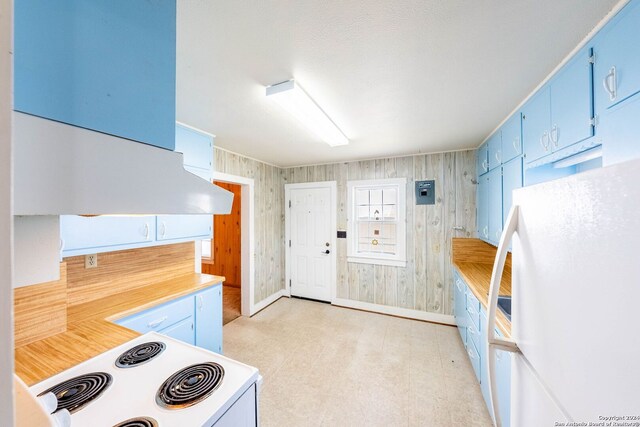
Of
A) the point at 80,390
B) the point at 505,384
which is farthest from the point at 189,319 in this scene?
the point at 505,384

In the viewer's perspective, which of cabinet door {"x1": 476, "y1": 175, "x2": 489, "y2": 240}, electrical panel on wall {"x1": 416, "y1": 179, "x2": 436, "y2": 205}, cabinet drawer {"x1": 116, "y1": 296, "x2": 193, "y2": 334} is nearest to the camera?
cabinet drawer {"x1": 116, "y1": 296, "x2": 193, "y2": 334}

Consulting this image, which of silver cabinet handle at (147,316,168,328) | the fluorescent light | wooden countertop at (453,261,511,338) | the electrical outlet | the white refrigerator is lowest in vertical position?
silver cabinet handle at (147,316,168,328)

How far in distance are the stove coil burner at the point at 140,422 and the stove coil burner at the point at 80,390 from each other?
202mm

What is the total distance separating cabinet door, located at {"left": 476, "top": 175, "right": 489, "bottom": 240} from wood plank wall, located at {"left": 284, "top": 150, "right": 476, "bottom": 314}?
0.18 meters

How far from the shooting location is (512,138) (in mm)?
1984

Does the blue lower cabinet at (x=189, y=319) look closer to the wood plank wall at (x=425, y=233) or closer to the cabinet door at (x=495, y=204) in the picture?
the wood plank wall at (x=425, y=233)

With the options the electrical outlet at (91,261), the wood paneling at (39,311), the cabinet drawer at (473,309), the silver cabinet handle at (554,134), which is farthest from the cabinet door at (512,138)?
the electrical outlet at (91,261)

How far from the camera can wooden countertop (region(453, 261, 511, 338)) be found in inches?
56.7

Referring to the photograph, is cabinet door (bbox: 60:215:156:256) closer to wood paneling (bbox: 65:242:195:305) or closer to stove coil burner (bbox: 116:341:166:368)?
wood paneling (bbox: 65:242:195:305)

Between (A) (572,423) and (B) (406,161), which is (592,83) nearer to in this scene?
(A) (572,423)

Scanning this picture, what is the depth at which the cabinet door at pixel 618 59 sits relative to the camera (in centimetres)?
91

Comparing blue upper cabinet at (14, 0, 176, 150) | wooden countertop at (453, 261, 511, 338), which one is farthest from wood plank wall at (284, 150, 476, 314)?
blue upper cabinet at (14, 0, 176, 150)

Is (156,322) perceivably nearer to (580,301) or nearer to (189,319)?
(189,319)

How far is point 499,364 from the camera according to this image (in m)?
1.47
